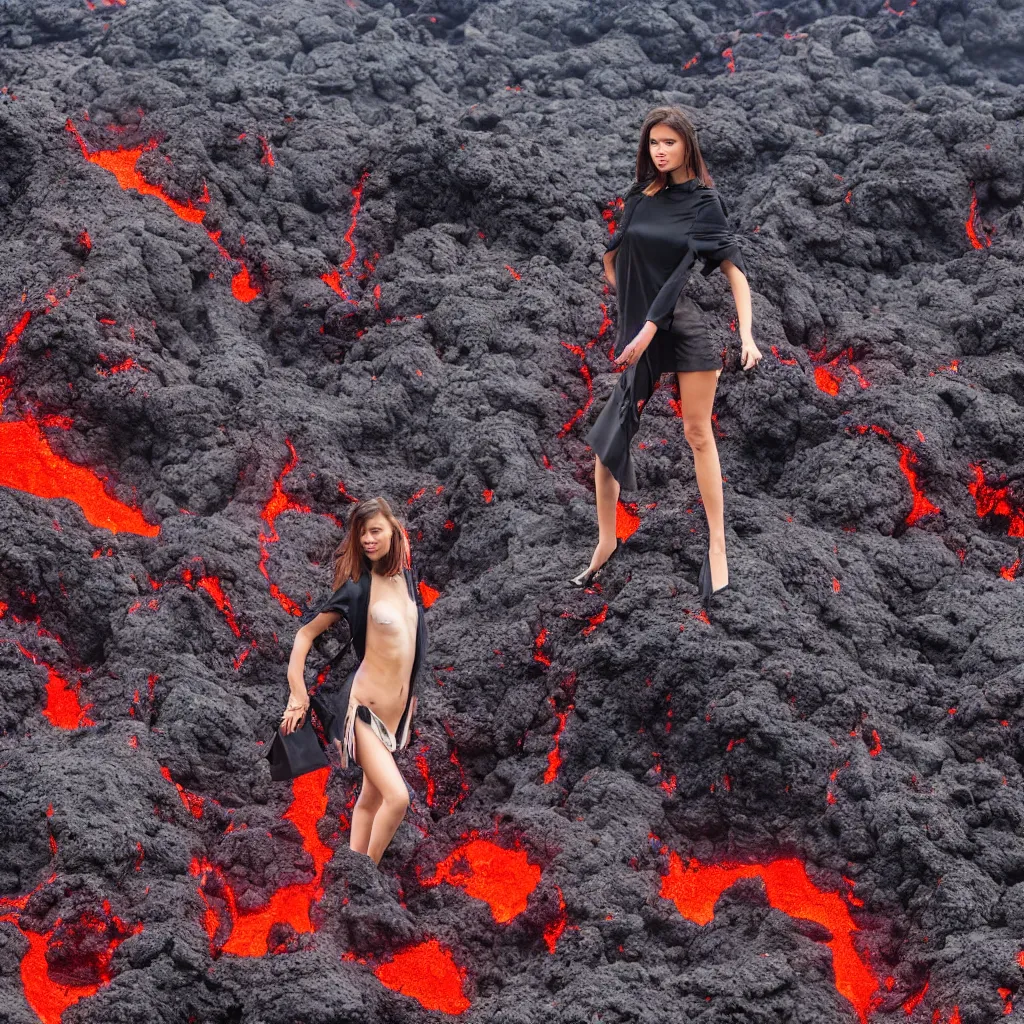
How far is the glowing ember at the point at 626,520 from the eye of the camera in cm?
938

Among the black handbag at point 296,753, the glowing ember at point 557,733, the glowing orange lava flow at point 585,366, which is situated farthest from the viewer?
the glowing orange lava flow at point 585,366

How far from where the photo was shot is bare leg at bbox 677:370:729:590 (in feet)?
26.3

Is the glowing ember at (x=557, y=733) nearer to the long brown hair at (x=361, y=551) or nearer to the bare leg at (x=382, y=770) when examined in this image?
the bare leg at (x=382, y=770)

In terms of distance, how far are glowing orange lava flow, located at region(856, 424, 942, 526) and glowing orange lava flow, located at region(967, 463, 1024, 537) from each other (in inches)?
14.9

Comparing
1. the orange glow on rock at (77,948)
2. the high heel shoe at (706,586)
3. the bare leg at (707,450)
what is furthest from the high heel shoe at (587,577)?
the orange glow on rock at (77,948)

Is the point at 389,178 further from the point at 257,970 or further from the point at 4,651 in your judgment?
the point at 257,970

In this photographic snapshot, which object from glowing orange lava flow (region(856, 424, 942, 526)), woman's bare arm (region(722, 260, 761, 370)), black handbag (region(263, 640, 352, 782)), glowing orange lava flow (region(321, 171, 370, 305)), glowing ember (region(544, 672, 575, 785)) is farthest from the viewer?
glowing orange lava flow (region(321, 171, 370, 305))

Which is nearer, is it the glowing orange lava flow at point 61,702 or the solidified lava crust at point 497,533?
the solidified lava crust at point 497,533

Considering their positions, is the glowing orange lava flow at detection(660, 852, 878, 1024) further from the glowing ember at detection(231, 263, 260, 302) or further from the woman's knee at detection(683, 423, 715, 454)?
the glowing ember at detection(231, 263, 260, 302)

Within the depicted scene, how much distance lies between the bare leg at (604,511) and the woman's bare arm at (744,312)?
1.18 meters

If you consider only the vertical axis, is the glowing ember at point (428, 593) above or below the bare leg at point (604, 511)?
below

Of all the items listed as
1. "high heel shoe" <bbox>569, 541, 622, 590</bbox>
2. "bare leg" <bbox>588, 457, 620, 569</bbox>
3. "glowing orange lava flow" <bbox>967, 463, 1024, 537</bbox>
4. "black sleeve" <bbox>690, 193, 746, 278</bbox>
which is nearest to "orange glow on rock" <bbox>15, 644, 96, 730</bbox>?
"high heel shoe" <bbox>569, 541, 622, 590</bbox>

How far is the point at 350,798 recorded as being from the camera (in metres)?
8.29

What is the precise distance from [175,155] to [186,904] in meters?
6.79
